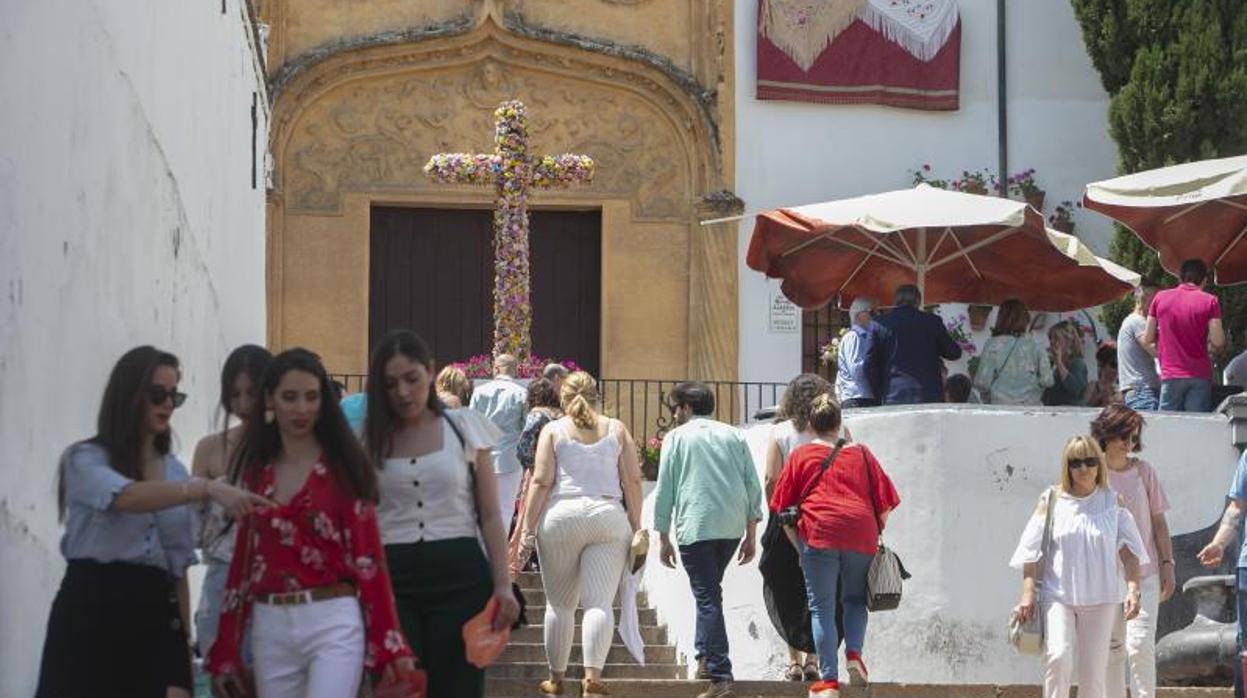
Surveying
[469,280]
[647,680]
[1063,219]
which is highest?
[1063,219]

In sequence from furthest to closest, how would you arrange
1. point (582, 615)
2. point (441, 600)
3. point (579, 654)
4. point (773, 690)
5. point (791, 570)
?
point (582, 615) → point (579, 654) → point (791, 570) → point (773, 690) → point (441, 600)

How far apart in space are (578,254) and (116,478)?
17.2 m

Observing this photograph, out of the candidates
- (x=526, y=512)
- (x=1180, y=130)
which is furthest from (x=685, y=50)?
(x=526, y=512)

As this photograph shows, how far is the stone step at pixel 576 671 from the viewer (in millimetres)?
15240

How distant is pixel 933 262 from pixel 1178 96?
500cm

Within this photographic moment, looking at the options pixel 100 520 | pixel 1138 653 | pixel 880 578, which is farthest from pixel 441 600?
pixel 1138 653

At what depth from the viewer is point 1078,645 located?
12.2m

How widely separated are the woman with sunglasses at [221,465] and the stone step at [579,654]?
6.20m

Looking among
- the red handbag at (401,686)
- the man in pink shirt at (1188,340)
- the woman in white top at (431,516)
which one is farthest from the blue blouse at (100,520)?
the man in pink shirt at (1188,340)

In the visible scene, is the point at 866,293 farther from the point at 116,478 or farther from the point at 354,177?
the point at 116,478

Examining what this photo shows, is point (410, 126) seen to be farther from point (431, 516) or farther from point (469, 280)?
point (431, 516)

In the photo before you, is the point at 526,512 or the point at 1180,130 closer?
the point at 526,512

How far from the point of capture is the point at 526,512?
43.1 feet

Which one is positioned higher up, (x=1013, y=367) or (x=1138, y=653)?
(x=1013, y=367)
